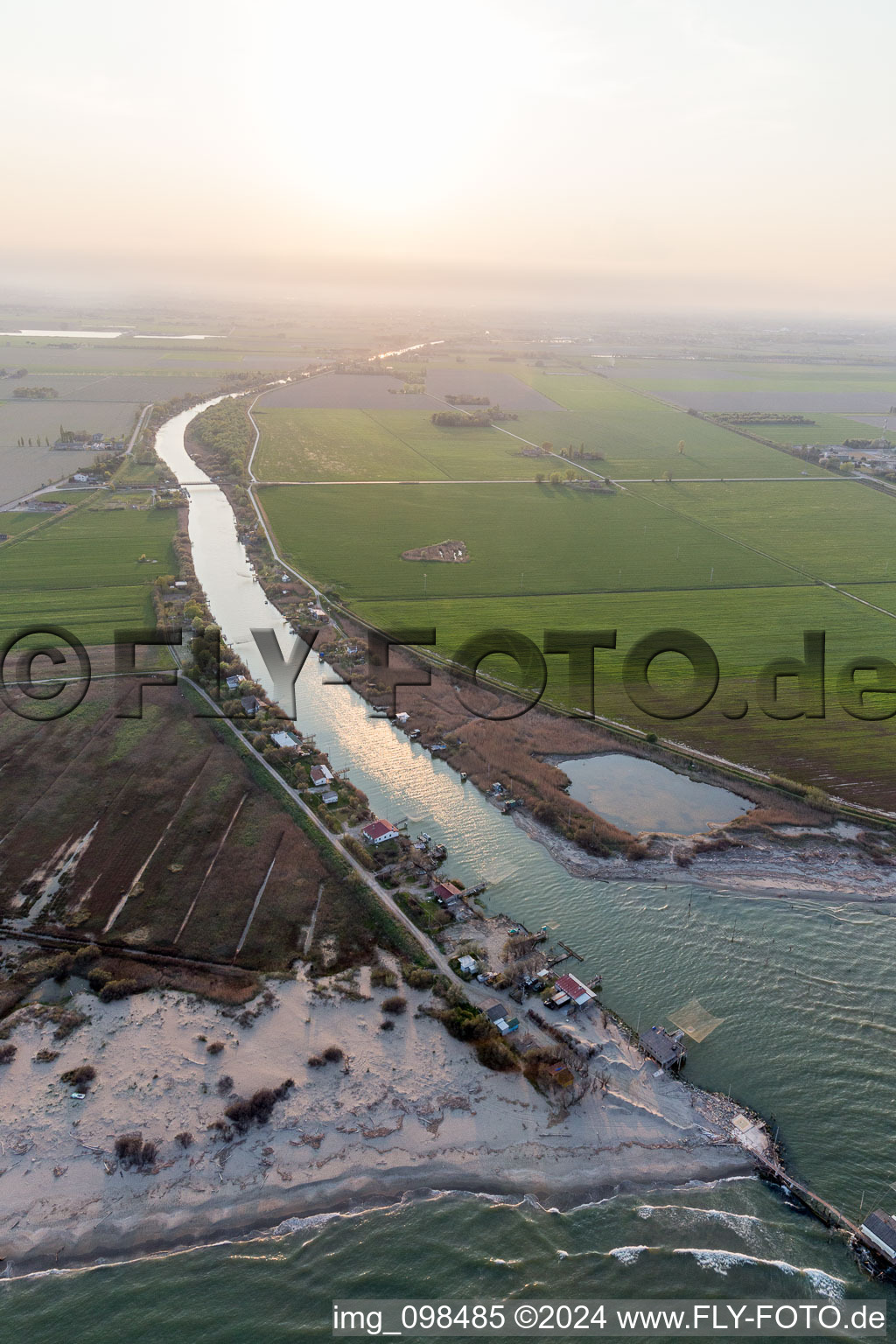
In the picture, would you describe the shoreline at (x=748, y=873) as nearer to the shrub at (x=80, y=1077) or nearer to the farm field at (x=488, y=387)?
the shrub at (x=80, y=1077)

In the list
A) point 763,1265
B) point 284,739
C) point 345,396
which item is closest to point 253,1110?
point 763,1265

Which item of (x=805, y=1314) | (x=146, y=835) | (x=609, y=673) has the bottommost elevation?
(x=805, y=1314)

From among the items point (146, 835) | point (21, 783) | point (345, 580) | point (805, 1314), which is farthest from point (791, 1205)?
point (345, 580)

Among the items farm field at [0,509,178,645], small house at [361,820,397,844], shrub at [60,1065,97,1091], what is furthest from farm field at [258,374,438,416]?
→ shrub at [60,1065,97,1091]

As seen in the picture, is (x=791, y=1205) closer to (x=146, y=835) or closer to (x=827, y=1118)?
(x=827, y=1118)

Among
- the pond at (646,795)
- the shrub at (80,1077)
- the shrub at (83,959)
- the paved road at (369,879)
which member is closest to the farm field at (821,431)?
the pond at (646,795)

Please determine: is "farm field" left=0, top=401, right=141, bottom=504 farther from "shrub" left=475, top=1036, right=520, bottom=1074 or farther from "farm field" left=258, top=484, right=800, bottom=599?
"shrub" left=475, top=1036, right=520, bottom=1074
